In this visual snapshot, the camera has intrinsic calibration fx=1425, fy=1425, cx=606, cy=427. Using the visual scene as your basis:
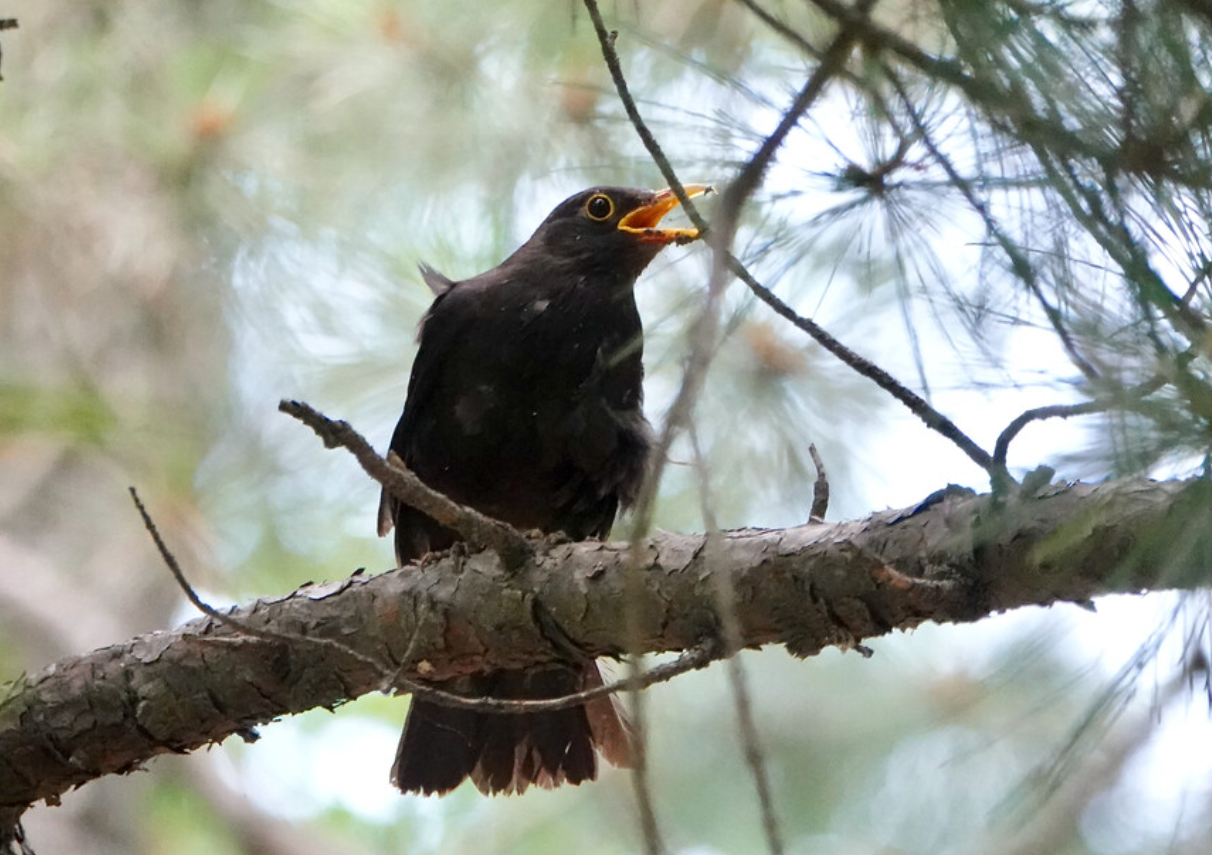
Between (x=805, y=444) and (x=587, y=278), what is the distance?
34.8 inches

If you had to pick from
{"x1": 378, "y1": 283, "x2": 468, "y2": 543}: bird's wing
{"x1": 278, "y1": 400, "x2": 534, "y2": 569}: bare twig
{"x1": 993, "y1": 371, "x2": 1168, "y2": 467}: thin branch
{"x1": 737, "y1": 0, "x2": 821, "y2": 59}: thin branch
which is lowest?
{"x1": 993, "y1": 371, "x2": 1168, "y2": 467}: thin branch

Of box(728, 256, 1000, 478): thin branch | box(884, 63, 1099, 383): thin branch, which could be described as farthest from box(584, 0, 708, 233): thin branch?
box(884, 63, 1099, 383): thin branch

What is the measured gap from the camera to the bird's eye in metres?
3.97

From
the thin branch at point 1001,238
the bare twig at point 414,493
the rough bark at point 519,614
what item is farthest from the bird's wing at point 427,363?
the thin branch at point 1001,238

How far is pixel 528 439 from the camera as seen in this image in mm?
3594

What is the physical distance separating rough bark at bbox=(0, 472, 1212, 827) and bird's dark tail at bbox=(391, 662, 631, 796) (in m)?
0.63

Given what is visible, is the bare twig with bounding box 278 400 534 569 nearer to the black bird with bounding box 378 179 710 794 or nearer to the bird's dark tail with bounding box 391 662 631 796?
the black bird with bounding box 378 179 710 794

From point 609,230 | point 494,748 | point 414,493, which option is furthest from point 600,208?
point 414,493

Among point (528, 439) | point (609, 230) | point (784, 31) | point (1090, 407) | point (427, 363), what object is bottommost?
point (1090, 407)

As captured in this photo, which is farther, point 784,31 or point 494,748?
point 494,748

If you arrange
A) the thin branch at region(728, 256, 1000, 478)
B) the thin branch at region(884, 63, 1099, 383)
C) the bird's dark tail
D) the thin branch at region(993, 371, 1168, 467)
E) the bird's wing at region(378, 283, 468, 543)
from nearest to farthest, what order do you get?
the thin branch at region(993, 371, 1168, 467)
the thin branch at region(884, 63, 1099, 383)
the thin branch at region(728, 256, 1000, 478)
the bird's dark tail
the bird's wing at region(378, 283, 468, 543)

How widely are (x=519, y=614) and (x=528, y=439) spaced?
93 cm

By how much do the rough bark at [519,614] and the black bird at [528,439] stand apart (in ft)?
1.93

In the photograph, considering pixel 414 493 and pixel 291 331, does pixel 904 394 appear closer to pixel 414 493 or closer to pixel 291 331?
pixel 414 493
